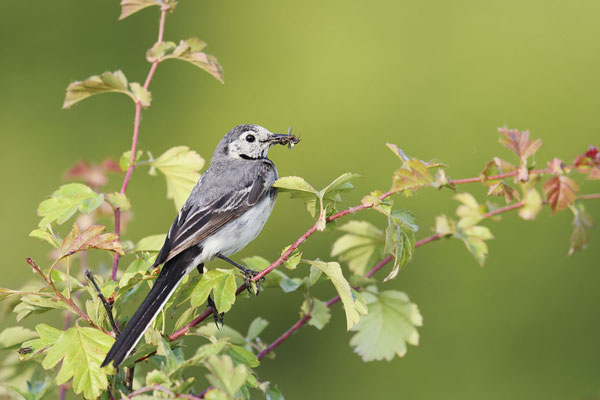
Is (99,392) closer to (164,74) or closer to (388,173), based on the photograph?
(388,173)

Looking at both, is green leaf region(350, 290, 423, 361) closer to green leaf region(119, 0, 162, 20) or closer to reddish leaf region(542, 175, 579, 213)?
reddish leaf region(542, 175, 579, 213)

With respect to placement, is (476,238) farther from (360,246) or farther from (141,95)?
(141,95)

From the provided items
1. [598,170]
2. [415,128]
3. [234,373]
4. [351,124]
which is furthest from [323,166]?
[234,373]

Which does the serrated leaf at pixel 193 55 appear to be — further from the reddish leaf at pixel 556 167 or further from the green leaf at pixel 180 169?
the reddish leaf at pixel 556 167

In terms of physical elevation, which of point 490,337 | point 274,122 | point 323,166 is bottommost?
point 490,337

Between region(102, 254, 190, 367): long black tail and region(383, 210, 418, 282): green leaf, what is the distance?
68 cm

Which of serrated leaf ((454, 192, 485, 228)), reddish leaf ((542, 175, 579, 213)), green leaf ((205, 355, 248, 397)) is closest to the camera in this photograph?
green leaf ((205, 355, 248, 397))

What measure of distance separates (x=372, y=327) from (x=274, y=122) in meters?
3.31

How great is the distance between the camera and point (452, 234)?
8.23 ft

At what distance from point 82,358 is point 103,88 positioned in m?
1.13

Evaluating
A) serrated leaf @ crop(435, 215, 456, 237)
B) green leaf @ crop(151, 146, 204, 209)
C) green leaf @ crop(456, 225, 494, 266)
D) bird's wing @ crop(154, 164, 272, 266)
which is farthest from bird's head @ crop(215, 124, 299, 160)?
green leaf @ crop(456, 225, 494, 266)

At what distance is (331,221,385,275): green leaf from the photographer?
263cm

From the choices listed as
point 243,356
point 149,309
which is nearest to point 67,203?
point 149,309

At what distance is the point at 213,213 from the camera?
118 inches
